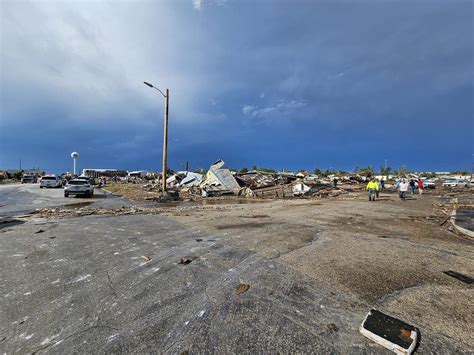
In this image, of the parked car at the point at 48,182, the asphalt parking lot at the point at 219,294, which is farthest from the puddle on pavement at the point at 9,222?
the parked car at the point at 48,182

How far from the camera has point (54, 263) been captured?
4148 mm

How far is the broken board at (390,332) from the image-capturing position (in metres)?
2.04

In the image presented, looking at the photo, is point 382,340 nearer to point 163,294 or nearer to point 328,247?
point 163,294

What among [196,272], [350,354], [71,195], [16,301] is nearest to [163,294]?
[196,272]

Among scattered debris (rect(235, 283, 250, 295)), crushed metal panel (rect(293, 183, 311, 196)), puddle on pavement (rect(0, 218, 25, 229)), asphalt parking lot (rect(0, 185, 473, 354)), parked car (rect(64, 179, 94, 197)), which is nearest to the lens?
asphalt parking lot (rect(0, 185, 473, 354))

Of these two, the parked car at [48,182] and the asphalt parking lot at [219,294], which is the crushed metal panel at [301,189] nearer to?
the asphalt parking lot at [219,294]

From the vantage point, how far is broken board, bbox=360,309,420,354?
204cm

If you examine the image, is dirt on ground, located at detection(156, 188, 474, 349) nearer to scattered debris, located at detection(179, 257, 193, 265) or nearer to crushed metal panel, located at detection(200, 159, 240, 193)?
scattered debris, located at detection(179, 257, 193, 265)

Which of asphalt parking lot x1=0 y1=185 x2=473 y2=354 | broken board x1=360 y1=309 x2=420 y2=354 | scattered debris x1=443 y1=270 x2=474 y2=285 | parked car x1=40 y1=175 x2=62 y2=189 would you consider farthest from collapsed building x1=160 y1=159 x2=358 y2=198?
broken board x1=360 y1=309 x2=420 y2=354

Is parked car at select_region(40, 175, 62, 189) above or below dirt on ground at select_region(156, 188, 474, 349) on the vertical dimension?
above

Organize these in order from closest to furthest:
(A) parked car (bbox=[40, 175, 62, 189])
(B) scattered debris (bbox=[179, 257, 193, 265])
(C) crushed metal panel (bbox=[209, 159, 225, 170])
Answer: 1. (B) scattered debris (bbox=[179, 257, 193, 265])
2. (C) crushed metal panel (bbox=[209, 159, 225, 170])
3. (A) parked car (bbox=[40, 175, 62, 189])

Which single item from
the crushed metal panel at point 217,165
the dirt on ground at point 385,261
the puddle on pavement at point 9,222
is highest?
the crushed metal panel at point 217,165

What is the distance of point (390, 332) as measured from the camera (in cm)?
221

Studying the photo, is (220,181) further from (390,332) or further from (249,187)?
(390,332)
